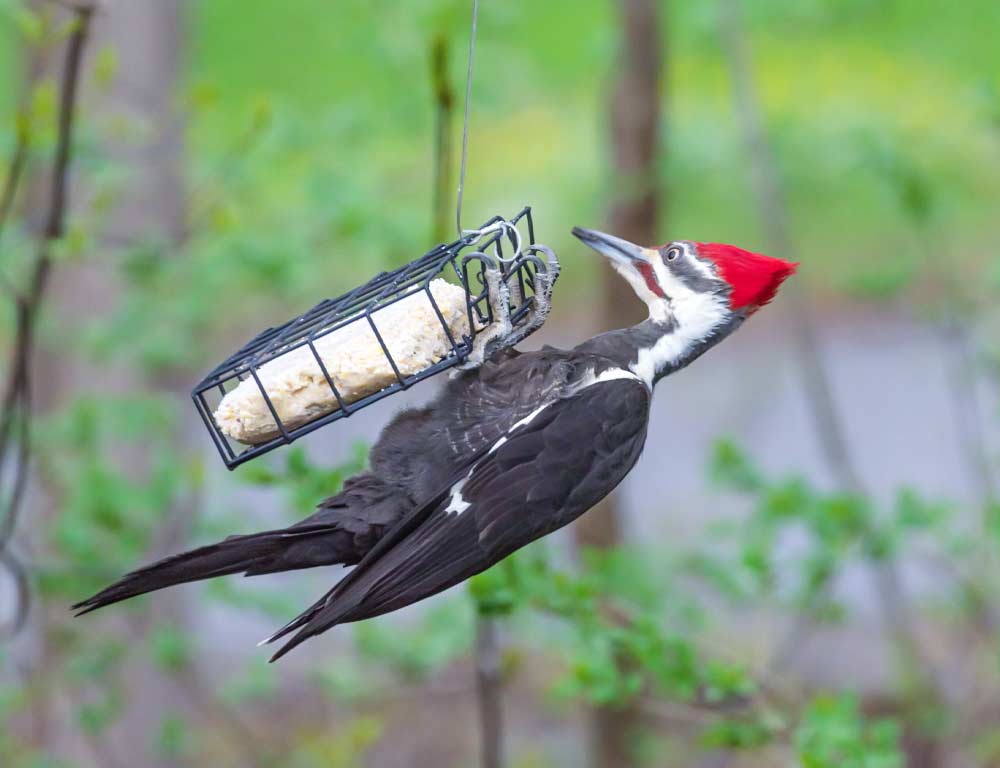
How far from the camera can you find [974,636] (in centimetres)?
501

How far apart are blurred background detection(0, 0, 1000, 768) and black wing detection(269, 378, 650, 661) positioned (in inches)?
12.2

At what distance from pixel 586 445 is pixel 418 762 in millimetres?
4028

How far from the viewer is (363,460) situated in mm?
2633

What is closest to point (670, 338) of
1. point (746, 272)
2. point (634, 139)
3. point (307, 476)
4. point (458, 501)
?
point (746, 272)

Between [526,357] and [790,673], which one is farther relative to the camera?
[790,673]

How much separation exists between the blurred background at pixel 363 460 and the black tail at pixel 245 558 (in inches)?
11.0

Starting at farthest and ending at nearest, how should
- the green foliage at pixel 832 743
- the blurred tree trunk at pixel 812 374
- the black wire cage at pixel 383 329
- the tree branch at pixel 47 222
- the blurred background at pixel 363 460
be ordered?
the blurred tree trunk at pixel 812 374 → the blurred background at pixel 363 460 → the green foliage at pixel 832 743 → the tree branch at pixel 47 222 → the black wire cage at pixel 383 329

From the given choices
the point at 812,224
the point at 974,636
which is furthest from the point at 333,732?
the point at 812,224

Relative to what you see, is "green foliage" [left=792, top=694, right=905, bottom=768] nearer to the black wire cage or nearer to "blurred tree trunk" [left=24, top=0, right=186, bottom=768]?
the black wire cage

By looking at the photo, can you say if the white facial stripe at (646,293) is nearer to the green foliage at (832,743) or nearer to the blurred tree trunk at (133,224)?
the green foliage at (832,743)

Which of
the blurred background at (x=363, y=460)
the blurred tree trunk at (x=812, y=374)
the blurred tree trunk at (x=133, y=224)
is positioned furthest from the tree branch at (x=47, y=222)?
the blurred tree trunk at (x=812, y=374)

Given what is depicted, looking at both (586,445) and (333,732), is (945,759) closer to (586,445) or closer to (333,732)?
(333,732)

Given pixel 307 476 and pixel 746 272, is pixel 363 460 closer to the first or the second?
pixel 307 476

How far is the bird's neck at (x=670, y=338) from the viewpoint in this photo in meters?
2.50
